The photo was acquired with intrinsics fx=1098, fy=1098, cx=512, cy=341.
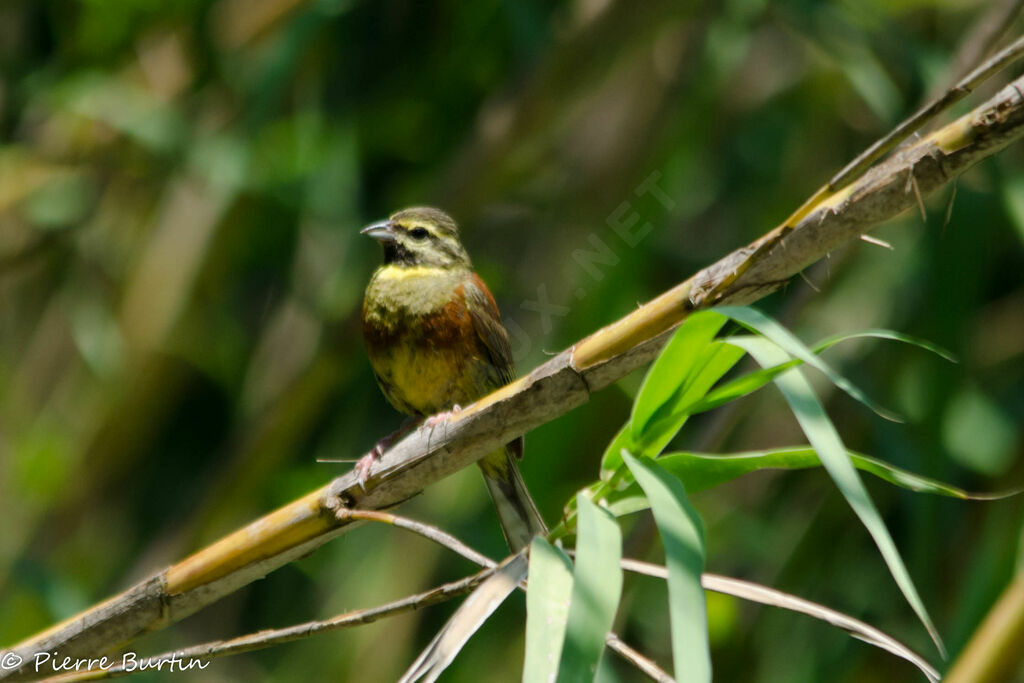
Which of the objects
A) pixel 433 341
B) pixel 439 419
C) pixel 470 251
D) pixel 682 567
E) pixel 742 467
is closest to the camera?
pixel 682 567

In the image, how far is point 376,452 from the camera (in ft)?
10.6

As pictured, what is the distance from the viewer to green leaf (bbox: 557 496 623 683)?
5.28ft

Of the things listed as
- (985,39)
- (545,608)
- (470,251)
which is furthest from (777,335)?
(470,251)

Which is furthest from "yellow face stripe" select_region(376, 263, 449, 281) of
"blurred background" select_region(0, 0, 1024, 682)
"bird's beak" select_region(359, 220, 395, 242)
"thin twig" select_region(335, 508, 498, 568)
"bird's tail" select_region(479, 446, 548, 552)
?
"thin twig" select_region(335, 508, 498, 568)

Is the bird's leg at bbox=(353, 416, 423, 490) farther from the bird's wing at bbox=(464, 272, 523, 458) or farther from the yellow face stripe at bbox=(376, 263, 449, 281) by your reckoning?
the yellow face stripe at bbox=(376, 263, 449, 281)

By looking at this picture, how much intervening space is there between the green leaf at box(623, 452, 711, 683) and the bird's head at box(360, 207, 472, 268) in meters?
2.39

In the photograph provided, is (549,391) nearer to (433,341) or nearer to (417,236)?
(433,341)

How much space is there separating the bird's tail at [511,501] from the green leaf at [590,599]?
1.25m

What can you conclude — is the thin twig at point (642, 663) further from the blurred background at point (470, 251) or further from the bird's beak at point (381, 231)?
the bird's beak at point (381, 231)

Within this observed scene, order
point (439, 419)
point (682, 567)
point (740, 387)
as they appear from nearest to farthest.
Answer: point (682, 567), point (740, 387), point (439, 419)

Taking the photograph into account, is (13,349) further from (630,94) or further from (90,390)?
(630,94)

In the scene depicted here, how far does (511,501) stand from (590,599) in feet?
5.55

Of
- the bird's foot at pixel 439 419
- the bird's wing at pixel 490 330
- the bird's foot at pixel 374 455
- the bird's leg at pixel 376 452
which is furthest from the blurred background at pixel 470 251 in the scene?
the bird's foot at pixel 439 419

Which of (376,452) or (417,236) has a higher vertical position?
(417,236)
